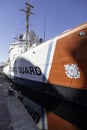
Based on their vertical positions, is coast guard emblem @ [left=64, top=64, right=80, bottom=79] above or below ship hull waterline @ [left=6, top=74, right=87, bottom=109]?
above

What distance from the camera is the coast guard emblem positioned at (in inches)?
A: 264

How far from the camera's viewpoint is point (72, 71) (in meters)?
6.92

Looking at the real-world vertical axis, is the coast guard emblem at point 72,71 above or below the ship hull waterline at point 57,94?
above

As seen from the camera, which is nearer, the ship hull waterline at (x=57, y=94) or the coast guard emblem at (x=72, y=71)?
the ship hull waterline at (x=57, y=94)

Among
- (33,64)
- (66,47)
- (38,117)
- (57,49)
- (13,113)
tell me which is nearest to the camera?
(13,113)

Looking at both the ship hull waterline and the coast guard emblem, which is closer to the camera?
the ship hull waterline

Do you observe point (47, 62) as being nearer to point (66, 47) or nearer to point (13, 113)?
point (66, 47)

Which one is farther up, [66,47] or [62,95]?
[66,47]

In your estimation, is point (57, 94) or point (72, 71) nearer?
point (72, 71)

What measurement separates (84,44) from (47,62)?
2.43 meters

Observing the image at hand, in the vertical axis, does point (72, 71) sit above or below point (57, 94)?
above

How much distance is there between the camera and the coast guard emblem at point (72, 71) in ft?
22.0

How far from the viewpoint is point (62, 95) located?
25.0 ft

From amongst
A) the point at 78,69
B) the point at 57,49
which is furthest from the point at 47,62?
the point at 78,69
